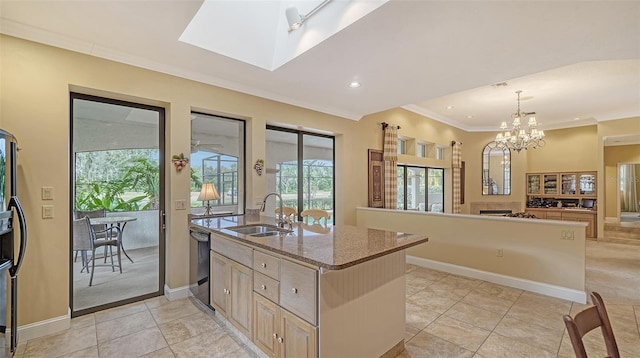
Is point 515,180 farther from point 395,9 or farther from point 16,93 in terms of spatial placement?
point 16,93

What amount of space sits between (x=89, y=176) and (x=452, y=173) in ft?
25.8

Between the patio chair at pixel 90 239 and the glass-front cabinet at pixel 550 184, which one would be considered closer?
the patio chair at pixel 90 239

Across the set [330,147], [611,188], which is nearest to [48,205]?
[330,147]

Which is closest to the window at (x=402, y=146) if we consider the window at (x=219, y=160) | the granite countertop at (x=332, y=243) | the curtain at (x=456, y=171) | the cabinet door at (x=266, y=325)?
the curtain at (x=456, y=171)

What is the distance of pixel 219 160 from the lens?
421 centimetres

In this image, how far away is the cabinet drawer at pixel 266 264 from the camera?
2120 mm

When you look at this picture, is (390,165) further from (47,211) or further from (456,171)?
(47,211)

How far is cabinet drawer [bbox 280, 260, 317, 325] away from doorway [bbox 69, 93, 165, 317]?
7.72ft

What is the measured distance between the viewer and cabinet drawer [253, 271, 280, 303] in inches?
83.4

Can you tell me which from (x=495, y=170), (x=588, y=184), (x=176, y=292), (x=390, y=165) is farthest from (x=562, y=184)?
(x=176, y=292)

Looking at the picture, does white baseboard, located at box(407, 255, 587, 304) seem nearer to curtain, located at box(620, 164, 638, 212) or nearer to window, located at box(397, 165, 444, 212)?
window, located at box(397, 165, 444, 212)

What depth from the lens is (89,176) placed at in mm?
3236

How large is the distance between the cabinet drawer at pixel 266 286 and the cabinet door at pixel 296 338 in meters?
0.14

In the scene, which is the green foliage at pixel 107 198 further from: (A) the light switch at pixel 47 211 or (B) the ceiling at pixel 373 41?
(B) the ceiling at pixel 373 41
